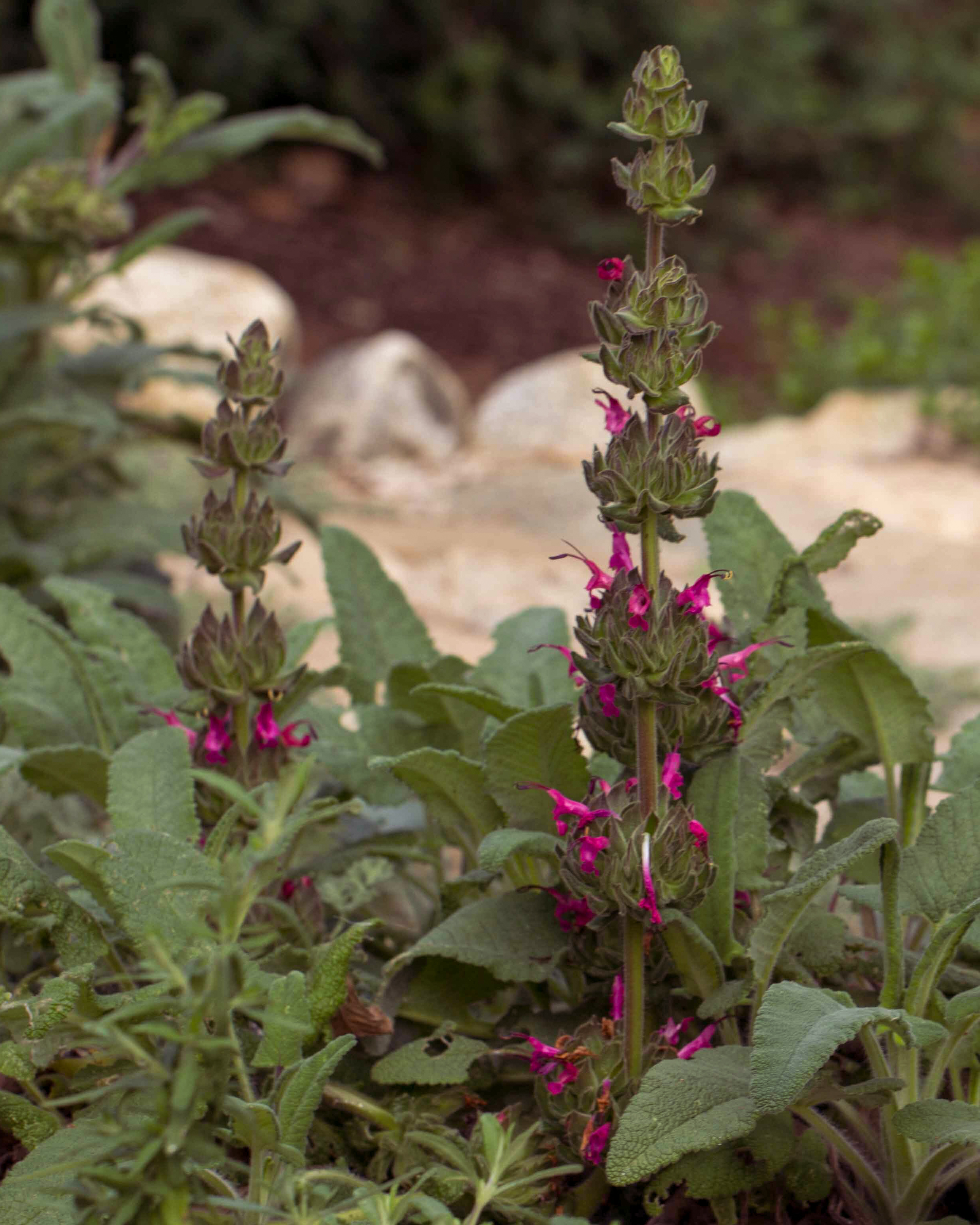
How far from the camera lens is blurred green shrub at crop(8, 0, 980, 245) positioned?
9289 mm

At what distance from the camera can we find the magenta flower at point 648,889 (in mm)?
1188

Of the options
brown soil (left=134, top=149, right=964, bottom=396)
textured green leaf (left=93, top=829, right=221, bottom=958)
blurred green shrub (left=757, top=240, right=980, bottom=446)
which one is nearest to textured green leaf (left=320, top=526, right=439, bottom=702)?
textured green leaf (left=93, top=829, right=221, bottom=958)

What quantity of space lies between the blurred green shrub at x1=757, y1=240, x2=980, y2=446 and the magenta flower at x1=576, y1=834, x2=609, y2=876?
525cm

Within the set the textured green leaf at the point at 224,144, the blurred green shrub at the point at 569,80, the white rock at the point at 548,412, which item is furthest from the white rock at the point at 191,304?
the textured green leaf at the point at 224,144

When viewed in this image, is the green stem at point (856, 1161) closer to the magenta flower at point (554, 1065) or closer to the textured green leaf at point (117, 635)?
the magenta flower at point (554, 1065)

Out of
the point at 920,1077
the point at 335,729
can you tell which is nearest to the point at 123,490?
the point at 335,729

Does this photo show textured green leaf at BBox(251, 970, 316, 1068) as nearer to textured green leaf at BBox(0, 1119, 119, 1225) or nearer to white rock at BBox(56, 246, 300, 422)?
textured green leaf at BBox(0, 1119, 119, 1225)

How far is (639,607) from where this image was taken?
1.20 m

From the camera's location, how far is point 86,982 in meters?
1.30

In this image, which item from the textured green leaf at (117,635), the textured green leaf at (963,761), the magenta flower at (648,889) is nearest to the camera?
the magenta flower at (648,889)

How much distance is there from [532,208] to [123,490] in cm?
736

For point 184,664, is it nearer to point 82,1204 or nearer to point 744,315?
point 82,1204

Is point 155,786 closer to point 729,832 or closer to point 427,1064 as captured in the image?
point 427,1064

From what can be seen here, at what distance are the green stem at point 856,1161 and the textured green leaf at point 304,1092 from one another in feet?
1.36
